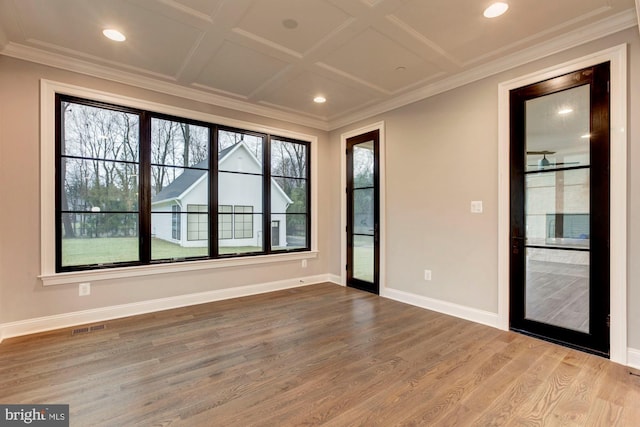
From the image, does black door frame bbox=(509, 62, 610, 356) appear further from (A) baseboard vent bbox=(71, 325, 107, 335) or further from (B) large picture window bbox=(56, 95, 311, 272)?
(A) baseboard vent bbox=(71, 325, 107, 335)

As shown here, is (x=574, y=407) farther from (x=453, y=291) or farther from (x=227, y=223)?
(x=227, y=223)

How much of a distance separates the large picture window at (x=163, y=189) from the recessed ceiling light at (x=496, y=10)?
3258mm

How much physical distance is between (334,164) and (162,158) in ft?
9.00

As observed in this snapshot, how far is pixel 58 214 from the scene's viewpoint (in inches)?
126

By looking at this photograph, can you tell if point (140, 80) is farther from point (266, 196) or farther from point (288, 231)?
point (288, 231)

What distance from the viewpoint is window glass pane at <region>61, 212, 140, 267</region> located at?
330 cm

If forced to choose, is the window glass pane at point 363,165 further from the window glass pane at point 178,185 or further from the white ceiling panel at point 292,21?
the window glass pane at point 178,185

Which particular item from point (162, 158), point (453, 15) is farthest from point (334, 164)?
point (453, 15)

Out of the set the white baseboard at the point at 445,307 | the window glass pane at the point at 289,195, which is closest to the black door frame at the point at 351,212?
the white baseboard at the point at 445,307

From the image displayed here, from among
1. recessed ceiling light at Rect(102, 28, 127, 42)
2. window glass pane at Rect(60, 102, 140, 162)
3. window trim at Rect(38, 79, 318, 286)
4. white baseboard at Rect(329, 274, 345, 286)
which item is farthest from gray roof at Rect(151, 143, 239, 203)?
white baseboard at Rect(329, 274, 345, 286)

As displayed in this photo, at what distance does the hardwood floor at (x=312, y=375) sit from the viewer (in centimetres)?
185

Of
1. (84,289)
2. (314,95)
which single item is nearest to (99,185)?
(84,289)

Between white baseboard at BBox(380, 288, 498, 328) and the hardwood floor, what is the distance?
0.47ft

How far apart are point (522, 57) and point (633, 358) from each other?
284cm
